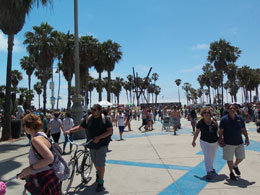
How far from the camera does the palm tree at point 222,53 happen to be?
37.1 meters

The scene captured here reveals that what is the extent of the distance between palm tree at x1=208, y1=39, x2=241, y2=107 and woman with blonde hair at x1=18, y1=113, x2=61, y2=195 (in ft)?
127

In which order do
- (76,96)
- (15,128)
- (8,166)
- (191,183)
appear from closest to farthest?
(191,183), (8,166), (76,96), (15,128)

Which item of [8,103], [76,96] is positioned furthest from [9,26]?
Result: [76,96]

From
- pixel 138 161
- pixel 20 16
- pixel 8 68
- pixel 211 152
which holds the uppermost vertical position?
pixel 20 16

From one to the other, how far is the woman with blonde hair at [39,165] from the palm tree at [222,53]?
38.6 metres

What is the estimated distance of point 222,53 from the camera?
37281 millimetres

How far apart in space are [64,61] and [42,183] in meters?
28.5

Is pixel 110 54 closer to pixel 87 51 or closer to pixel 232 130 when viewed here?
pixel 87 51

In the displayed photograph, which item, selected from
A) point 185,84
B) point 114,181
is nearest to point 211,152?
point 114,181

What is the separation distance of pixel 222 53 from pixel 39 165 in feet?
128

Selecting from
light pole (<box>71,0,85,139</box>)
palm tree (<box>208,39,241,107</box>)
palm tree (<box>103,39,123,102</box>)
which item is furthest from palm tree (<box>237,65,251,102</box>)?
light pole (<box>71,0,85,139</box>)

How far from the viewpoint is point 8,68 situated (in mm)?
13336

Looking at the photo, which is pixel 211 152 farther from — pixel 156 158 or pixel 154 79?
pixel 154 79

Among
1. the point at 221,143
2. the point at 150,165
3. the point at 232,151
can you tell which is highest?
the point at 221,143
